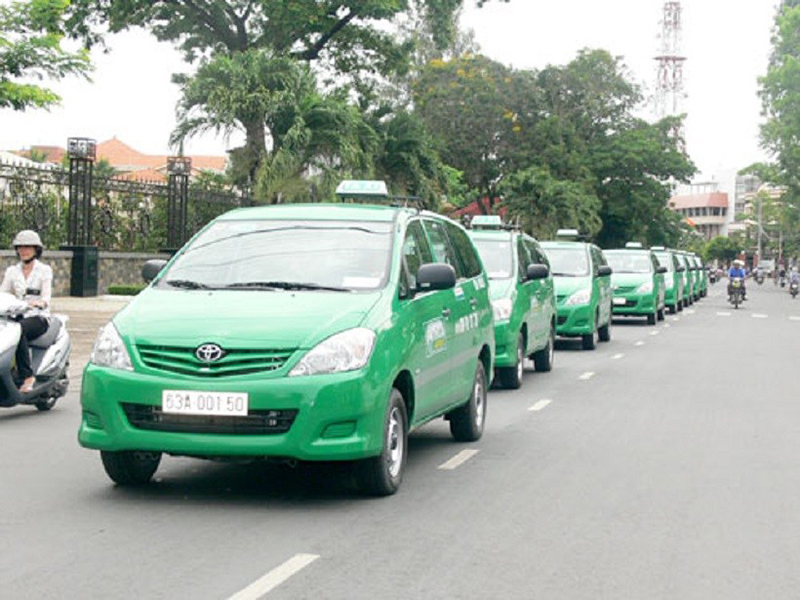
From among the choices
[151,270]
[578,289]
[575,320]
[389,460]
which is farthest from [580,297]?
[389,460]

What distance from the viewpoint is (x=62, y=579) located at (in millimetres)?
5578

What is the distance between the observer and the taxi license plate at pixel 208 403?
697 cm

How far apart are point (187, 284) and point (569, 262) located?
46.0 feet

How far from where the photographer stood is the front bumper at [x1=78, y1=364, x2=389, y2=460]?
6.97m

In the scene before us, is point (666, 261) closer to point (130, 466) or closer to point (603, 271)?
point (603, 271)

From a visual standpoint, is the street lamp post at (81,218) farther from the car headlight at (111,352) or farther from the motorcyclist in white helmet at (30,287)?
the car headlight at (111,352)

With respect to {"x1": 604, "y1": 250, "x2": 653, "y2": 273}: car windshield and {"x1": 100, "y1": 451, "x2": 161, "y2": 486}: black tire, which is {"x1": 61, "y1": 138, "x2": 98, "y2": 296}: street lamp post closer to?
{"x1": 604, "y1": 250, "x2": 653, "y2": 273}: car windshield

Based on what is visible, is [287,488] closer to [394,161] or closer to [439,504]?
[439,504]

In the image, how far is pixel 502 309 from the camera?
14234 mm

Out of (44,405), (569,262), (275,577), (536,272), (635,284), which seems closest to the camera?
(275,577)

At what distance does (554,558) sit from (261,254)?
3095 mm

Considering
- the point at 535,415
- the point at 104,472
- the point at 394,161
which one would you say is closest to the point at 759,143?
the point at 394,161

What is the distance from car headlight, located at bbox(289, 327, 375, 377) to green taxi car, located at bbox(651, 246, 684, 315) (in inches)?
1176

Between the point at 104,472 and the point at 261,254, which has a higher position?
the point at 261,254
